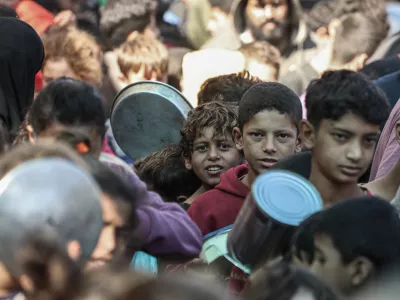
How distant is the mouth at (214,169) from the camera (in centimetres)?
579

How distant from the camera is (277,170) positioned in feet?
13.7

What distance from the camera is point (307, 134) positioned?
183 inches

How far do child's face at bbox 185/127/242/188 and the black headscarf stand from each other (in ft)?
2.68

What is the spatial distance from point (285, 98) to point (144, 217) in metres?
1.37

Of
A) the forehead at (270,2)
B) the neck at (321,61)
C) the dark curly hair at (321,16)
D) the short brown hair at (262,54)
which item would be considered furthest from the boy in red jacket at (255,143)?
the dark curly hair at (321,16)

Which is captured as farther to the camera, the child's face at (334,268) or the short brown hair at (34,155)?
the child's face at (334,268)

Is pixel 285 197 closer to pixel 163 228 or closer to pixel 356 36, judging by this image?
pixel 163 228

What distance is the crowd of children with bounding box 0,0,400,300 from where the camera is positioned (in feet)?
10.3

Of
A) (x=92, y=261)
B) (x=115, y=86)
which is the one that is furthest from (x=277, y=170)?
(x=115, y=86)

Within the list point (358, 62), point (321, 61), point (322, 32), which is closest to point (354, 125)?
point (358, 62)

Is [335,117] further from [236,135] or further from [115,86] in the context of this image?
[115,86]

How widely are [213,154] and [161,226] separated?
1.56 metres

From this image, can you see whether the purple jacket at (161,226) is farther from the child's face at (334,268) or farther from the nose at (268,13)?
the nose at (268,13)

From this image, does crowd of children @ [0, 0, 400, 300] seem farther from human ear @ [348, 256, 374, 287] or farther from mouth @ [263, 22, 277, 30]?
mouth @ [263, 22, 277, 30]
